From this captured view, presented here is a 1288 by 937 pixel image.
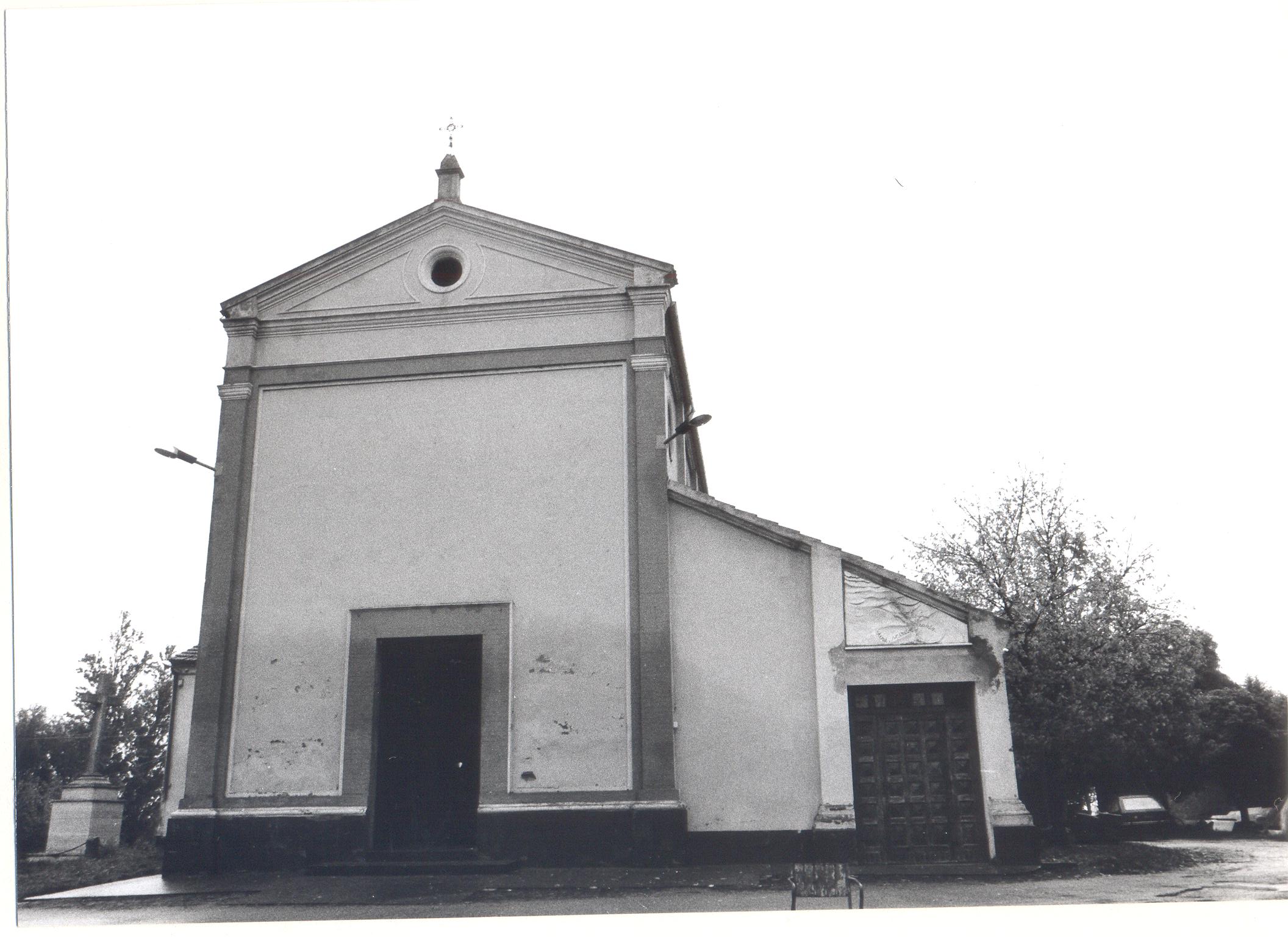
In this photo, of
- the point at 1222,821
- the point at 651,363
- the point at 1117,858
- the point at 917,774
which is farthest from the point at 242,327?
the point at 1222,821

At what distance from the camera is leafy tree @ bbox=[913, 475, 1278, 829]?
15.8m

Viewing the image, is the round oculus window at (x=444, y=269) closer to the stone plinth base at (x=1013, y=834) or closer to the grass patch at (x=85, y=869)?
the grass patch at (x=85, y=869)

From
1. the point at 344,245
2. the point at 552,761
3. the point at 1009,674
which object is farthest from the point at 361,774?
the point at 1009,674

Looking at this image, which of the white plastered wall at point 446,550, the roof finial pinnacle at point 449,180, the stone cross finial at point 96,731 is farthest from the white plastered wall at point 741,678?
the stone cross finial at point 96,731

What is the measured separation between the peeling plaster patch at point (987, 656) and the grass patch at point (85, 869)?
424 inches

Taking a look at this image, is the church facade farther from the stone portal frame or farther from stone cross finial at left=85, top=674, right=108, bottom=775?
stone cross finial at left=85, top=674, right=108, bottom=775

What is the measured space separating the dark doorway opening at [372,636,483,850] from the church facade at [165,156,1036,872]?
4cm

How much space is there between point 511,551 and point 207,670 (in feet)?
14.0

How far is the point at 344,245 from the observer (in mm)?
14742

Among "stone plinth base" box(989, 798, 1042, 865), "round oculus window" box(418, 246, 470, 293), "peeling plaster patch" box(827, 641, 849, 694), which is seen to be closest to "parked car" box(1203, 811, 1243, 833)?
"stone plinth base" box(989, 798, 1042, 865)

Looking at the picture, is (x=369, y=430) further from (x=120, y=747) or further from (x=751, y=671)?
(x=120, y=747)

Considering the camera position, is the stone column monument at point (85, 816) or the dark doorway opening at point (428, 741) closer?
the dark doorway opening at point (428, 741)

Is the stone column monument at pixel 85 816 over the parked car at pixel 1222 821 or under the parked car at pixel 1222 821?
over

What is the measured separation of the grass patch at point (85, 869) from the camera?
11.6 m
